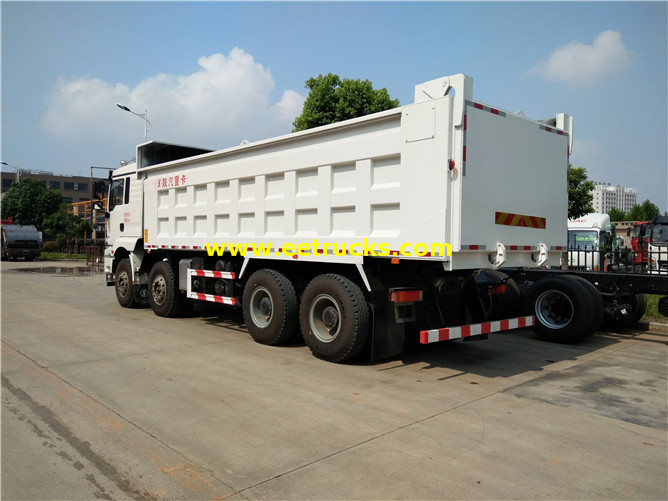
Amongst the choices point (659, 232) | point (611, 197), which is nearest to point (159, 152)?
point (659, 232)

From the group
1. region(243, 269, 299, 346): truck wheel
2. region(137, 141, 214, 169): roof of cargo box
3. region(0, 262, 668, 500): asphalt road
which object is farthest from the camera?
region(137, 141, 214, 169): roof of cargo box

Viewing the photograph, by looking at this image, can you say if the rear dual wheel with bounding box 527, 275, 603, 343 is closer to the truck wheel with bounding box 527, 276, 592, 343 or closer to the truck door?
the truck wheel with bounding box 527, 276, 592, 343

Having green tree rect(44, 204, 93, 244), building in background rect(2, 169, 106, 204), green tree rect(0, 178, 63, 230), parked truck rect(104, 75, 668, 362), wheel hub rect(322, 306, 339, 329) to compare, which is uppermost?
building in background rect(2, 169, 106, 204)

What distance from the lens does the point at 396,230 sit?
604cm

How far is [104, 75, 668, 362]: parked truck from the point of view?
574cm

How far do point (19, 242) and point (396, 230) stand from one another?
3653 centimetres

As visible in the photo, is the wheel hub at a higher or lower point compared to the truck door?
lower

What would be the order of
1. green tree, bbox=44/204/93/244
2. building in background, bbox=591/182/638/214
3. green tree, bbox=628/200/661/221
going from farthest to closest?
building in background, bbox=591/182/638/214 → green tree, bbox=628/200/661/221 → green tree, bbox=44/204/93/244

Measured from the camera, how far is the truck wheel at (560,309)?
25.9 feet

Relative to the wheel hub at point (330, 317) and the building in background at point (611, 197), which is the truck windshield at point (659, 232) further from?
the building in background at point (611, 197)

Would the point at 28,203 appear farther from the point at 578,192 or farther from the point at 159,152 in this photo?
the point at 578,192

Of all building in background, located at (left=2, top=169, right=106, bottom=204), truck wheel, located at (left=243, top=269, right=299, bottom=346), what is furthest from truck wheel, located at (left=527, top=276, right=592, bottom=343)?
building in background, located at (left=2, top=169, right=106, bottom=204)

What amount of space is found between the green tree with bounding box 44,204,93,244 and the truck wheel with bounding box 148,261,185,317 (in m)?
32.9

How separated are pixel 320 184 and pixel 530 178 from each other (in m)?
2.76
